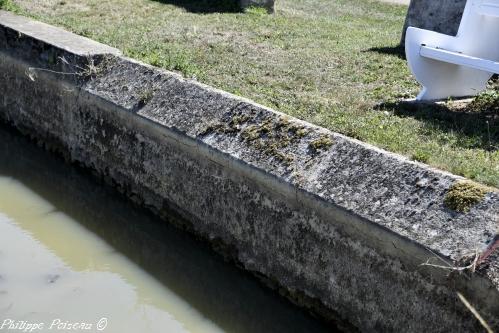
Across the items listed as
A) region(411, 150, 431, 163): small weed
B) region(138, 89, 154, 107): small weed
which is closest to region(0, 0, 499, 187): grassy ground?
region(411, 150, 431, 163): small weed

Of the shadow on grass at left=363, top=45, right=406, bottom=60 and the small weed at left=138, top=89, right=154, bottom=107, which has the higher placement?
the small weed at left=138, top=89, right=154, bottom=107

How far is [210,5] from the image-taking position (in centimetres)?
1033

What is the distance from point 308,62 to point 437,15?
237 centimetres

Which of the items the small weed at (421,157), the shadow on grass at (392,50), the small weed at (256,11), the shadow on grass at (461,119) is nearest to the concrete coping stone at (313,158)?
the small weed at (421,157)

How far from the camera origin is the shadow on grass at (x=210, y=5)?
33.1 ft

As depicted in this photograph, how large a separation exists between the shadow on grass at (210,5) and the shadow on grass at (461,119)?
489 cm

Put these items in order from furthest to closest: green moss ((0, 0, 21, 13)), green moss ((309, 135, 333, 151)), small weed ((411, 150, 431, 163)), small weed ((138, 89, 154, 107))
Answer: green moss ((0, 0, 21, 13)) → small weed ((138, 89, 154, 107)) → green moss ((309, 135, 333, 151)) → small weed ((411, 150, 431, 163))

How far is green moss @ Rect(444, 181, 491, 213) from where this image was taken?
3.54 metres

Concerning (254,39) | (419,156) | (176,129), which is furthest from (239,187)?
(254,39)

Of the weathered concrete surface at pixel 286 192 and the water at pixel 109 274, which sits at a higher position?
the weathered concrete surface at pixel 286 192

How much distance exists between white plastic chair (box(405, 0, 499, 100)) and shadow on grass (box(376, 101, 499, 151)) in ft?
0.88

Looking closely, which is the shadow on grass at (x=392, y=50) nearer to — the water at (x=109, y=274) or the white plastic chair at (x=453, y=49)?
the white plastic chair at (x=453, y=49)

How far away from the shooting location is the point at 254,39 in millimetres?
8211

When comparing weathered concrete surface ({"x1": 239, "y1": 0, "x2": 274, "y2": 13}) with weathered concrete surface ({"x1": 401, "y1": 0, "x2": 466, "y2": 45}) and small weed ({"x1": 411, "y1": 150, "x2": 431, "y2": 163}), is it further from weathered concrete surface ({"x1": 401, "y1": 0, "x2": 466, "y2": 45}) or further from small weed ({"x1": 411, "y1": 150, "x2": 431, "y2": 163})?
small weed ({"x1": 411, "y1": 150, "x2": 431, "y2": 163})
